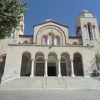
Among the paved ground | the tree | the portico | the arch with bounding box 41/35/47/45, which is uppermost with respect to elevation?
the arch with bounding box 41/35/47/45

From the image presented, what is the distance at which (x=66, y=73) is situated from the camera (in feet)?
78.9

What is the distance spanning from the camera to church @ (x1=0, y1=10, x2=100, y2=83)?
21391 mm

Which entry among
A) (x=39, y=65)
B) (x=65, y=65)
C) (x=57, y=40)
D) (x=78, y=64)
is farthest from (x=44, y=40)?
(x=78, y=64)

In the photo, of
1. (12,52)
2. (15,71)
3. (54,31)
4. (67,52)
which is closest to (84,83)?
(67,52)

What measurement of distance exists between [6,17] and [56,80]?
38.7ft

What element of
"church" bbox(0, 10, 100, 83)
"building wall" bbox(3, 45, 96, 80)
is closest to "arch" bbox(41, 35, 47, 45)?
"church" bbox(0, 10, 100, 83)

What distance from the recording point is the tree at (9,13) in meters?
9.69

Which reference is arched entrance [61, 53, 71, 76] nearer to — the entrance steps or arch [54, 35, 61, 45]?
arch [54, 35, 61, 45]

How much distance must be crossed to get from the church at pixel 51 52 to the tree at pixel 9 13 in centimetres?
1123

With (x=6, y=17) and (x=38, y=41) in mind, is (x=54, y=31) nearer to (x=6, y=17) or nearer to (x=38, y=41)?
(x=38, y=41)

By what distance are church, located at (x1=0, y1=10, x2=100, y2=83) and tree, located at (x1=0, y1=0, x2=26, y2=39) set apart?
1123cm

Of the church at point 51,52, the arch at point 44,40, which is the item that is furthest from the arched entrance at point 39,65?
the arch at point 44,40

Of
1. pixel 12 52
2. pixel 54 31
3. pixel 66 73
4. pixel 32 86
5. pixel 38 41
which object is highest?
pixel 54 31

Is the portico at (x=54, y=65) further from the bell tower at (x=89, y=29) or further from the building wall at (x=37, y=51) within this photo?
the bell tower at (x=89, y=29)
